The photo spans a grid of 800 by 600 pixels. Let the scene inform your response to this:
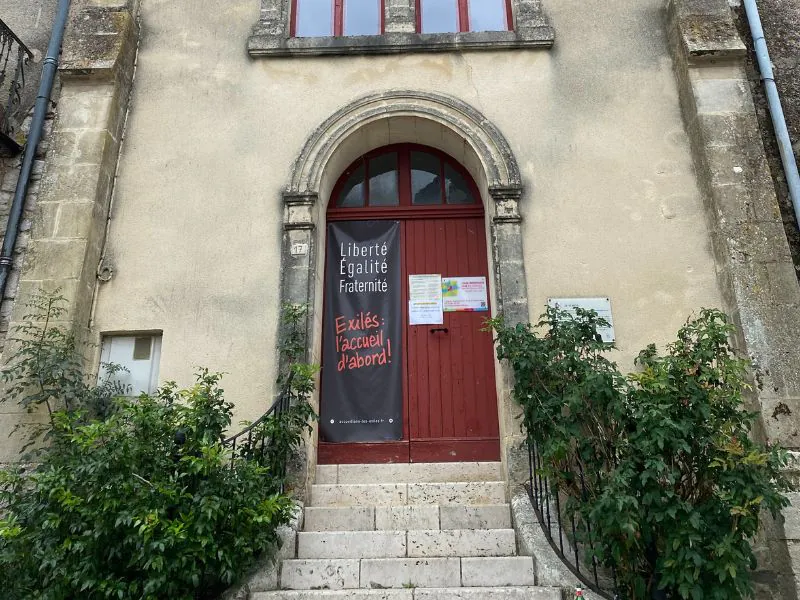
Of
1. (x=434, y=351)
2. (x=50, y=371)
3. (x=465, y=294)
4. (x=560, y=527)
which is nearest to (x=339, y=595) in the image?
(x=560, y=527)

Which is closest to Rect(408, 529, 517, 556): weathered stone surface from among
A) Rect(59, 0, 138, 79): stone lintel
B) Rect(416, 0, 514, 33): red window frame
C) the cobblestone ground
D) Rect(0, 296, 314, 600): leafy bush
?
Rect(0, 296, 314, 600): leafy bush

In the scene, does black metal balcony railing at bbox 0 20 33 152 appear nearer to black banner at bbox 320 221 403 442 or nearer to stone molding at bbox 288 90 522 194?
stone molding at bbox 288 90 522 194

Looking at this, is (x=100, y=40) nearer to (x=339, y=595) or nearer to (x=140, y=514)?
(x=140, y=514)

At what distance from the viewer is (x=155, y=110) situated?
623 centimetres

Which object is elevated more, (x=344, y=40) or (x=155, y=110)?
(x=344, y=40)

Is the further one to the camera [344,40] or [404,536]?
[344,40]

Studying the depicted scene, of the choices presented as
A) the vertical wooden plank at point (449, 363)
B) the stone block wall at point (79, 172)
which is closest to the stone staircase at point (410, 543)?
the vertical wooden plank at point (449, 363)

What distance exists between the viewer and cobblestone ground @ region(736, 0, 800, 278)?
5.87 m

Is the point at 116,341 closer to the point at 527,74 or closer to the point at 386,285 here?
the point at 386,285

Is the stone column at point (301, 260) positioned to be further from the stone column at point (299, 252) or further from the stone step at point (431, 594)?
the stone step at point (431, 594)

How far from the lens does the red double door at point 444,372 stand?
18.5 ft

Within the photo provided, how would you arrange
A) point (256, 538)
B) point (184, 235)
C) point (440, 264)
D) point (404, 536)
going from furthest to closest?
point (440, 264), point (184, 235), point (404, 536), point (256, 538)

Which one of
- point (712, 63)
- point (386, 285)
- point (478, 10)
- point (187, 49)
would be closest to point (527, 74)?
point (478, 10)

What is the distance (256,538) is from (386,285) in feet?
9.28
